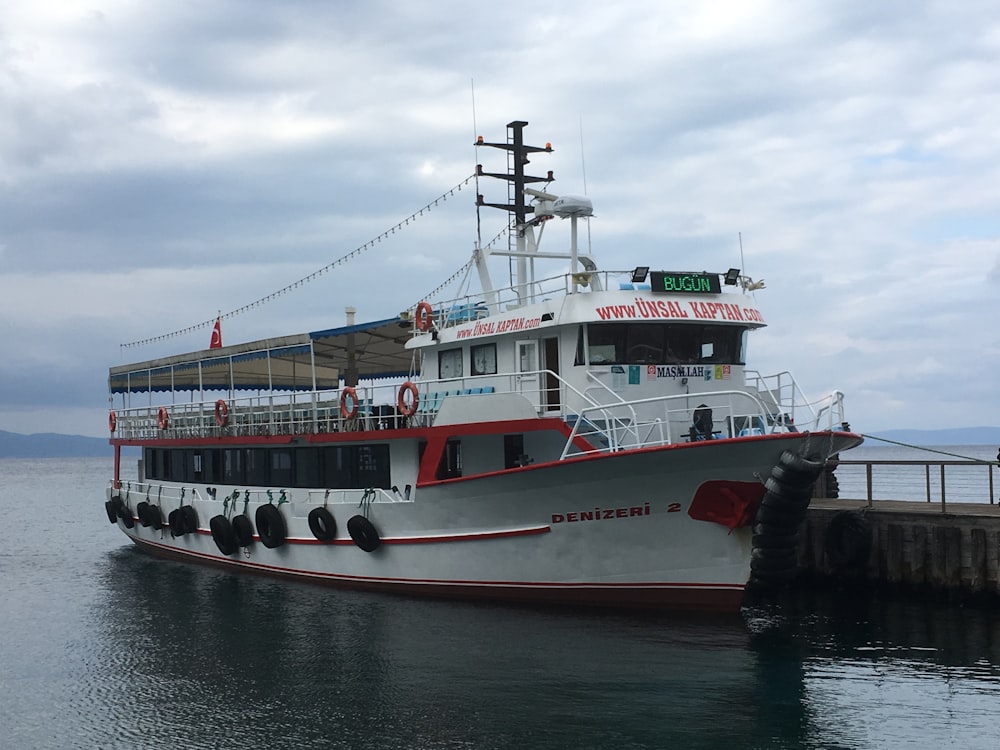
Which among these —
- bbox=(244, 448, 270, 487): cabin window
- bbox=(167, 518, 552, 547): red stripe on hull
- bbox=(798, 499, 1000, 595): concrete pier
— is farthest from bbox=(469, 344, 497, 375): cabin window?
bbox=(798, 499, 1000, 595): concrete pier

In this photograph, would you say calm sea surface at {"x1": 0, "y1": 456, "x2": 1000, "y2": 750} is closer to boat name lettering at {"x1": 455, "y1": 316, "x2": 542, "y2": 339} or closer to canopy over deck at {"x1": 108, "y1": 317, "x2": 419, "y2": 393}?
boat name lettering at {"x1": 455, "y1": 316, "x2": 542, "y2": 339}

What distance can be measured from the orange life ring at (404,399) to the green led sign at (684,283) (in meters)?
4.80

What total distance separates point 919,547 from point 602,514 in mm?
7476

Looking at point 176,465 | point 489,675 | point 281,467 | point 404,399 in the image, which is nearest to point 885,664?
point 489,675

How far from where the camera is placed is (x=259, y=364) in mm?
28938

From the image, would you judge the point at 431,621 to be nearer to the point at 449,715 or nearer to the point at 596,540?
the point at 596,540

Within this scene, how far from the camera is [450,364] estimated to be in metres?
21.0

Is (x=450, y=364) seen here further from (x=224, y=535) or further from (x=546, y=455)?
(x=224, y=535)

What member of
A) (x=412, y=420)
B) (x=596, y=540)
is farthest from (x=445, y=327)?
(x=596, y=540)

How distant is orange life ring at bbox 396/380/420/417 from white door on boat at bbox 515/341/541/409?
192 centimetres

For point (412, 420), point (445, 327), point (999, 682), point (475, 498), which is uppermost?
point (445, 327)

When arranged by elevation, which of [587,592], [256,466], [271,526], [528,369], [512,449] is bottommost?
[587,592]

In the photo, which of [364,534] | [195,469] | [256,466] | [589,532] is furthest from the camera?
[195,469]

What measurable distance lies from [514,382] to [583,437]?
2.39m
